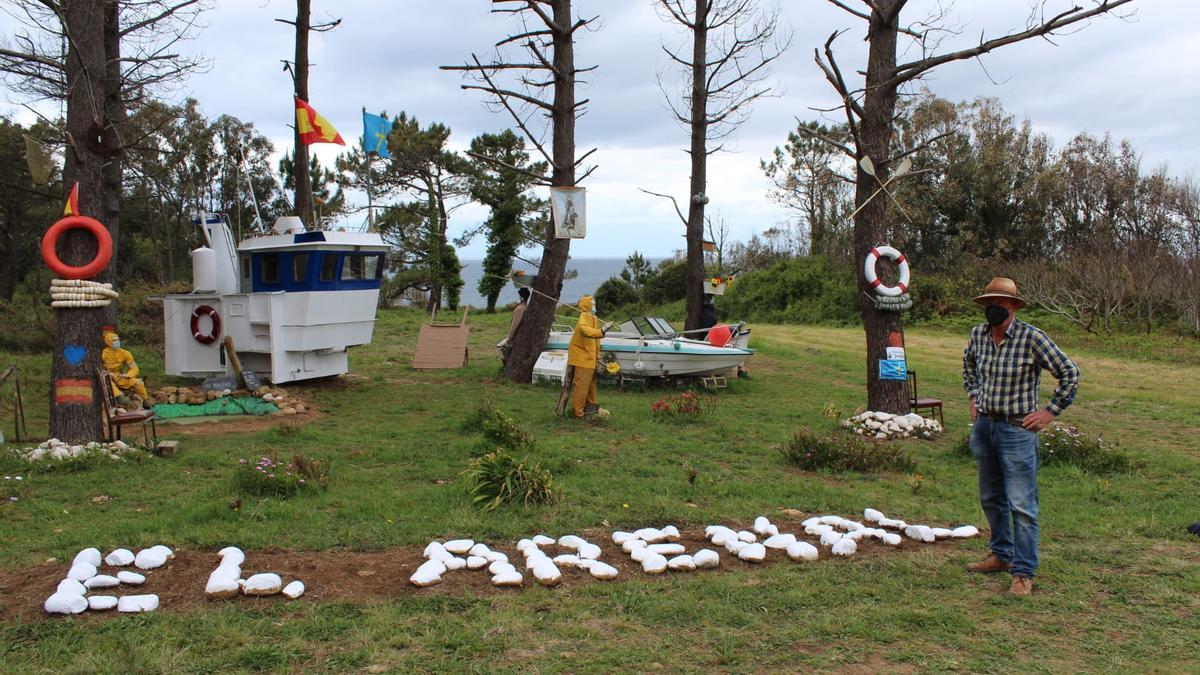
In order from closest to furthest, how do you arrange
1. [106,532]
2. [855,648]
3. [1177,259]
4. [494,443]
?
[855,648], [106,532], [494,443], [1177,259]

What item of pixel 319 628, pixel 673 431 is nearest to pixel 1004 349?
pixel 319 628

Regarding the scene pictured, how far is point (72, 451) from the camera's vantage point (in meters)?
8.99

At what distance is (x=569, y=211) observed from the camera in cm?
1583

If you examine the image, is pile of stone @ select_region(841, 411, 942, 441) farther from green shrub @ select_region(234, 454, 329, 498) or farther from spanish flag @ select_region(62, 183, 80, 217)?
spanish flag @ select_region(62, 183, 80, 217)

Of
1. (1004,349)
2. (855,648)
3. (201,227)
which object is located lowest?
(855,648)

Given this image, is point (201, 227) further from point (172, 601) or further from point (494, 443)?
point (172, 601)

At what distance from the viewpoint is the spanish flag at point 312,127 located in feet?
51.4

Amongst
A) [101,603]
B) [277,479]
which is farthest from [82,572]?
[277,479]

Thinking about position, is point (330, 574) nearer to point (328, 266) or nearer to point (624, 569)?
point (624, 569)

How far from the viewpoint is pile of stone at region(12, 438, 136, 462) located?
8828 mm

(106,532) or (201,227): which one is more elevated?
(201,227)

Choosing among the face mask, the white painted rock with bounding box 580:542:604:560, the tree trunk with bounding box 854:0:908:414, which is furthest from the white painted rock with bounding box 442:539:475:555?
the tree trunk with bounding box 854:0:908:414

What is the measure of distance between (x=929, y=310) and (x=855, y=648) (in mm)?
27048

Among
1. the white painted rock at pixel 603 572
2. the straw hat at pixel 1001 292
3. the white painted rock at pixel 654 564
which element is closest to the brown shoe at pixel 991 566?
the straw hat at pixel 1001 292
